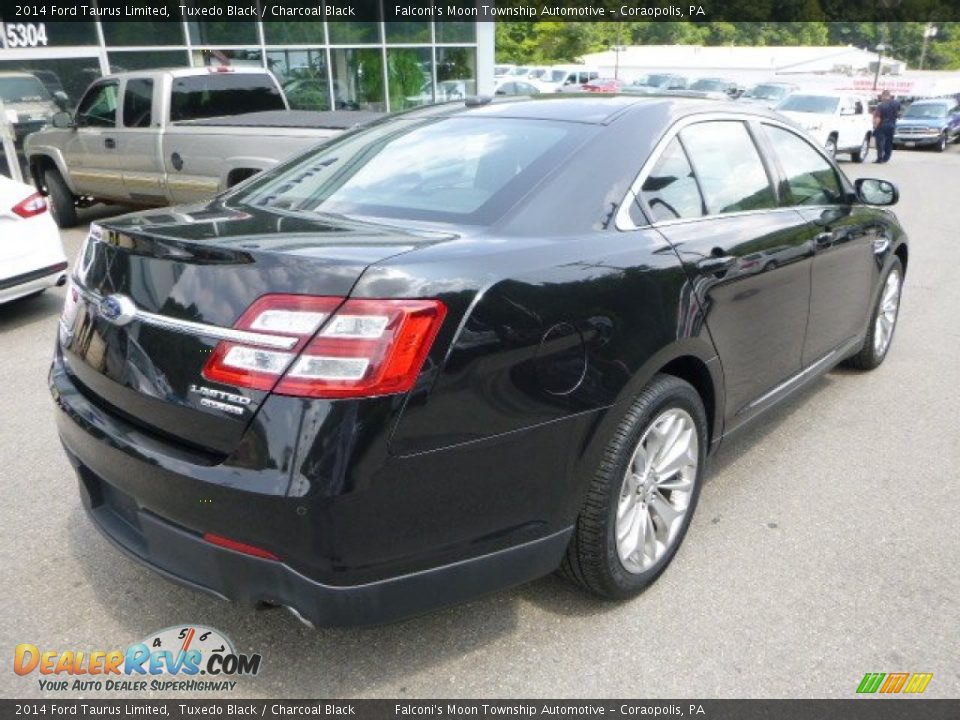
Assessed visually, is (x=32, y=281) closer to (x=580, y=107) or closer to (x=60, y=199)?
(x=580, y=107)

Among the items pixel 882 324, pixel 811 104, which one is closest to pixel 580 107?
pixel 882 324

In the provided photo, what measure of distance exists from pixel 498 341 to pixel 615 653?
45.0 inches

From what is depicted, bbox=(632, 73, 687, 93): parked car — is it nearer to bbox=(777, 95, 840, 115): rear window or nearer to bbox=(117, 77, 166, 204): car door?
bbox=(777, 95, 840, 115): rear window

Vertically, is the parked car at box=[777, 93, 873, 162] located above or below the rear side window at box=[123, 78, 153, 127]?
below

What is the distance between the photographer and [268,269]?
2.00 m

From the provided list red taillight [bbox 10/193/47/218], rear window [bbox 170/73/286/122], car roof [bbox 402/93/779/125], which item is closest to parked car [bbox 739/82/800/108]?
rear window [bbox 170/73/286/122]

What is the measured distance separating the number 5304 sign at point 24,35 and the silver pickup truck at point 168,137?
2.79 metres

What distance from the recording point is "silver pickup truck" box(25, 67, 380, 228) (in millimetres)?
7656

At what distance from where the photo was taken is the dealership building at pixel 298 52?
41.1ft

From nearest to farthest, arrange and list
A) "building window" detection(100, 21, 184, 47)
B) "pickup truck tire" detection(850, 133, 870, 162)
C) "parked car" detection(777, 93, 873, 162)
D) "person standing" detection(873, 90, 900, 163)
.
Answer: "building window" detection(100, 21, 184, 47)
"parked car" detection(777, 93, 873, 162)
"person standing" detection(873, 90, 900, 163)
"pickup truck tire" detection(850, 133, 870, 162)

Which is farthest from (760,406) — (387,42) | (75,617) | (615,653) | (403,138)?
(387,42)

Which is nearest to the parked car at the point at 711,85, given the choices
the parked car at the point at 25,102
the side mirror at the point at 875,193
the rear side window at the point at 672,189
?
the parked car at the point at 25,102

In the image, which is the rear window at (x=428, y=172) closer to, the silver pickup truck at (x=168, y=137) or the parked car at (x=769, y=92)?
the silver pickup truck at (x=168, y=137)

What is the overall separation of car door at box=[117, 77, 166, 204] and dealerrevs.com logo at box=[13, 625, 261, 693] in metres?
7.11
